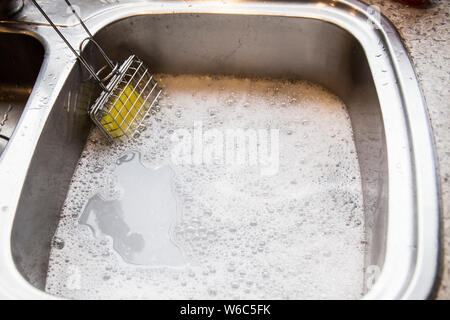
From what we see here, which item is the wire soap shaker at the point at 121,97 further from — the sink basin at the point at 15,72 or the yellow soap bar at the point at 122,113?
the sink basin at the point at 15,72

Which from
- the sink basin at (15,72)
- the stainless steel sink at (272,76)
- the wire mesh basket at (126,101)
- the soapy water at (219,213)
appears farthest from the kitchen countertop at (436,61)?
the sink basin at (15,72)

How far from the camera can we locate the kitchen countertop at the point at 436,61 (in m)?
0.64

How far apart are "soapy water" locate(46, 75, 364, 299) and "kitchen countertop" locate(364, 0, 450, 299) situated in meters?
0.21

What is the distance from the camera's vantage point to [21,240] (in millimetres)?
710

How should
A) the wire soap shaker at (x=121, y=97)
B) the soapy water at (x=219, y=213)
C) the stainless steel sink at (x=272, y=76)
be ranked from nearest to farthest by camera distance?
the stainless steel sink at (x=272, y=76), the soapy water at (x=219, y=213), the wire soap shaker at (x=121, y=97)

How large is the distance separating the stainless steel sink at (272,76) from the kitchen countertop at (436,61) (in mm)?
17

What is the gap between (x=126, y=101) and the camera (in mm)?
951

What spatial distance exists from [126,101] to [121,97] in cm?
2

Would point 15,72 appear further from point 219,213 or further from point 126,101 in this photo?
point 219,213

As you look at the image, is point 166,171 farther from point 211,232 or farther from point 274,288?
point 274,288

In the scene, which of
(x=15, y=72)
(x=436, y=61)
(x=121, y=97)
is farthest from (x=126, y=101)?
(x=436, y=61)
